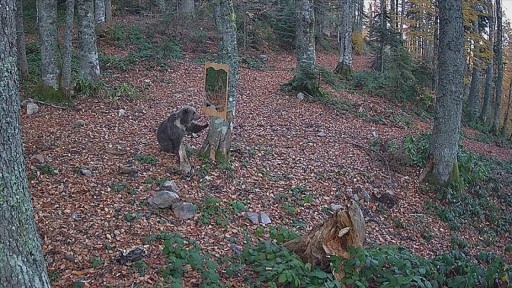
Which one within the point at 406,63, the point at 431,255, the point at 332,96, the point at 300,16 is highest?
the point at 300,16

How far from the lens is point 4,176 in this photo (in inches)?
105

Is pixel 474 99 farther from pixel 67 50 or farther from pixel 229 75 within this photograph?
pixel 67 50

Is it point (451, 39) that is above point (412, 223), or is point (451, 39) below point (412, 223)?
above

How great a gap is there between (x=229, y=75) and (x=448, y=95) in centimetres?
453

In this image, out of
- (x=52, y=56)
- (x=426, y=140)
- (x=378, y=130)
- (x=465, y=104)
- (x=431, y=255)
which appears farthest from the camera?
(x=465, y=104)

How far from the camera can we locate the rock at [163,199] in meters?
5.61

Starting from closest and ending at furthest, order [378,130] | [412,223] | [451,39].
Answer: [412,223], [451,39], [378,130]

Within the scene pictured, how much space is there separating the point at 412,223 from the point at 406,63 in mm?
9761

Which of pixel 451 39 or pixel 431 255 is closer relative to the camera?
pixel 431 255

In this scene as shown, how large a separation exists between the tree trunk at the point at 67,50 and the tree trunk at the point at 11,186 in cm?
734

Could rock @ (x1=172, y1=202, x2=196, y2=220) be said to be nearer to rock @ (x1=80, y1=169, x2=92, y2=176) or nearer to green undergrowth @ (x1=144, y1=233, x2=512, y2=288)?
green undergrowth @ (x1=144, y1=233, x2=512, y2=288)

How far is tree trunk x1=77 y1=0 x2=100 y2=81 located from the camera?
10430 mm

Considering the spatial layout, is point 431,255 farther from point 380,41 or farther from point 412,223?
point 380,41

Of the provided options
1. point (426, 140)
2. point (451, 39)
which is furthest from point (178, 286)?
point (426, 140)
